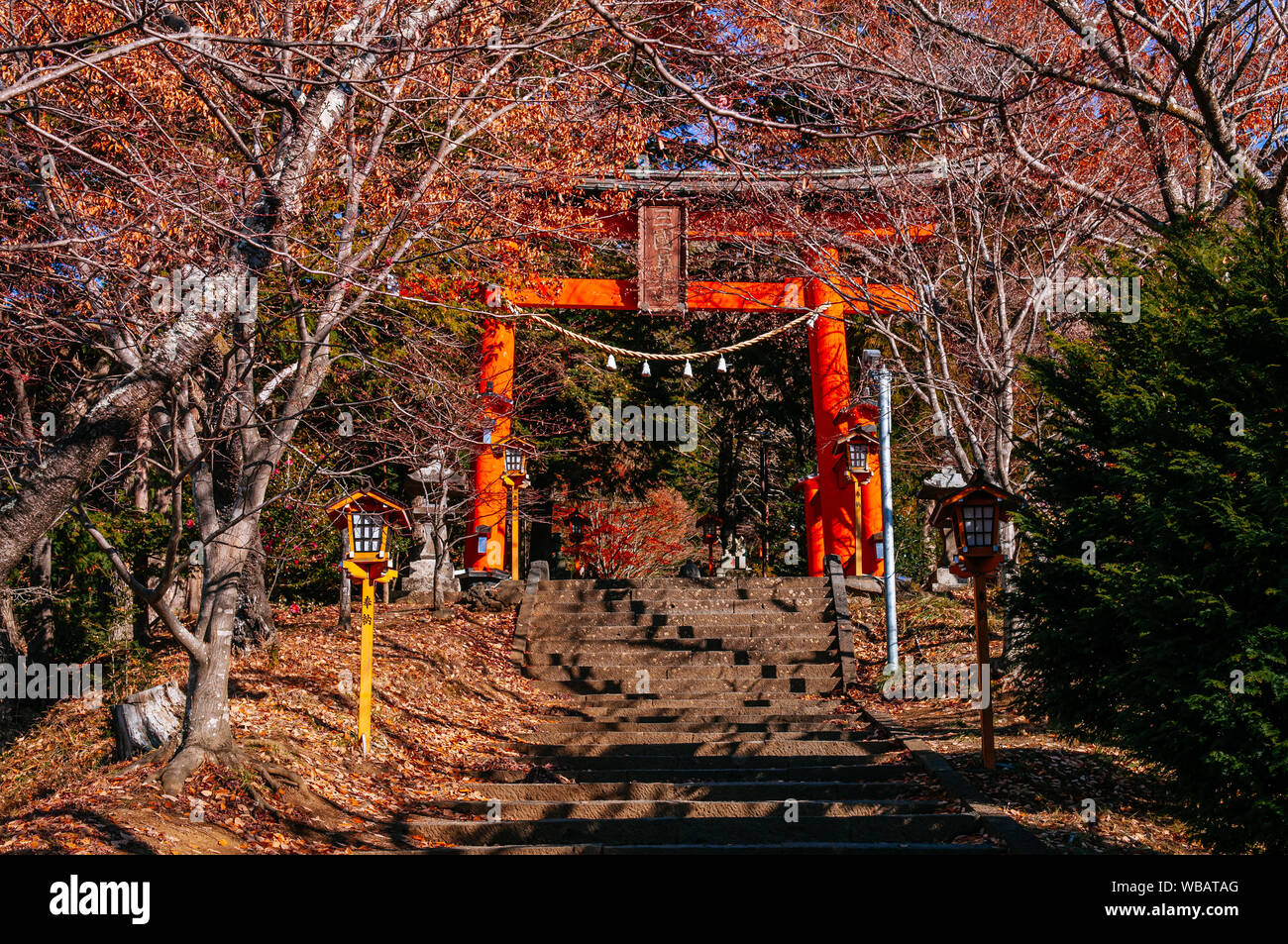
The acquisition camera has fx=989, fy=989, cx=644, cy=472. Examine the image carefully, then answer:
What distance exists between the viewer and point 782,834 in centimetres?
723

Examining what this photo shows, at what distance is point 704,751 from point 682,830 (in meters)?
2.21

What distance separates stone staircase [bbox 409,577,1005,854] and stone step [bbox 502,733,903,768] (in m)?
0.02

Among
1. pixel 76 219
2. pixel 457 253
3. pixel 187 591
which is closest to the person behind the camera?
pixel 76 219

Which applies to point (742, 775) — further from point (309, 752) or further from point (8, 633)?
point (8, 633)

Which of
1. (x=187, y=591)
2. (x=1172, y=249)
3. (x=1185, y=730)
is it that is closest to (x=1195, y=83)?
(x=1172, y=249)

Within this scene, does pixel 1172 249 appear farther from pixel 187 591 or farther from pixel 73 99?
pixel 187 591

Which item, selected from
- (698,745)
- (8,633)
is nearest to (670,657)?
(698,745)

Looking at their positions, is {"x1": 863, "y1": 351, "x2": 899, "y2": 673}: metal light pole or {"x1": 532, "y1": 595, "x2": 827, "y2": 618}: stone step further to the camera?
{"x1": 532, "y1": 595, "x2": 827, "y2": 618}: stone step

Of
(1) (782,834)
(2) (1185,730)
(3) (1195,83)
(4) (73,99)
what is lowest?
(1) (782,834)

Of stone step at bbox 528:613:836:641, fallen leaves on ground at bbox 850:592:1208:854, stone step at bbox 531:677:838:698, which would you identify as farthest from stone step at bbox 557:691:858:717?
stone step at bbox 528:613:836:641

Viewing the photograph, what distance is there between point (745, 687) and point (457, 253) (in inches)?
244

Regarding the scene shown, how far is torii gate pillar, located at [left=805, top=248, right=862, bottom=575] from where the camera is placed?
1600 cm

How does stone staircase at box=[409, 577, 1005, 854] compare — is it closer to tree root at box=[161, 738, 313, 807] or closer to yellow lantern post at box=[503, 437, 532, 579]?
tree root at box=[161, 738, 313, 807]

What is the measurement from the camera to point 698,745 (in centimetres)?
962
